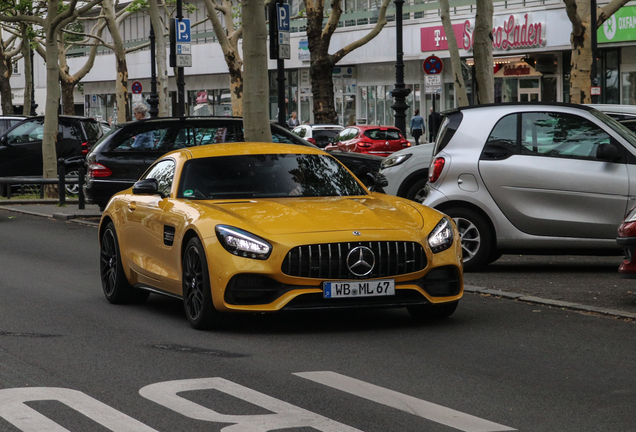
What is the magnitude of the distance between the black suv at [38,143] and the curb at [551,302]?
17.7 metres

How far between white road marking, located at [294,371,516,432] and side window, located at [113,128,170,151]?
1182 centimetres

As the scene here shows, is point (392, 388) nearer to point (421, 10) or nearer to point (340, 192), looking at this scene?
point (340, 192)

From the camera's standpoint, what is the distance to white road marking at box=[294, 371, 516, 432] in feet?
17.8

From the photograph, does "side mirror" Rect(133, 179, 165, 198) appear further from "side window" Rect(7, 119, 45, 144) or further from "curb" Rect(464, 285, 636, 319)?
"side window" Rect(7, 119, 45, 144)

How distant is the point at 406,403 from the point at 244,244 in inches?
94.6

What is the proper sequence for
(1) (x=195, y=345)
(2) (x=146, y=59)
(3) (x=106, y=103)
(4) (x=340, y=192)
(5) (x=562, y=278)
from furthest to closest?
(3) (x=106, y=103), (2) (x=146, y=59), (5) (x=562, y=278), (4) (x=340, y=192), (1) (x=195, y=345)

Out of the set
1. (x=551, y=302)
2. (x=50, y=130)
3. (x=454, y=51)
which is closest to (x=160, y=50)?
(x=50, y=130)

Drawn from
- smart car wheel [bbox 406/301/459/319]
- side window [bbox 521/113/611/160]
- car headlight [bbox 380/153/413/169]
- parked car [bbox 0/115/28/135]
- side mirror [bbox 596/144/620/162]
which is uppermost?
parked car [bbox 0/115/28/135]

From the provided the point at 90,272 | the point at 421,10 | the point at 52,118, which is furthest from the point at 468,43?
the point at 90,272

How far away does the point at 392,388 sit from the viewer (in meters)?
6.29

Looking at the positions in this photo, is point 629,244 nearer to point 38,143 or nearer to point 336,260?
point 336,260

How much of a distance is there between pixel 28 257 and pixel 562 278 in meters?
6.57

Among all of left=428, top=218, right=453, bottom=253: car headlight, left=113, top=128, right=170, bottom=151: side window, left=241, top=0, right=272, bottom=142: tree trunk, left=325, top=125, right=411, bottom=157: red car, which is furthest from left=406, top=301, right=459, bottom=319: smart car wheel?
left=325, top=125, right=411, bottom=157: red car

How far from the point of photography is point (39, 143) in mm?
27578
